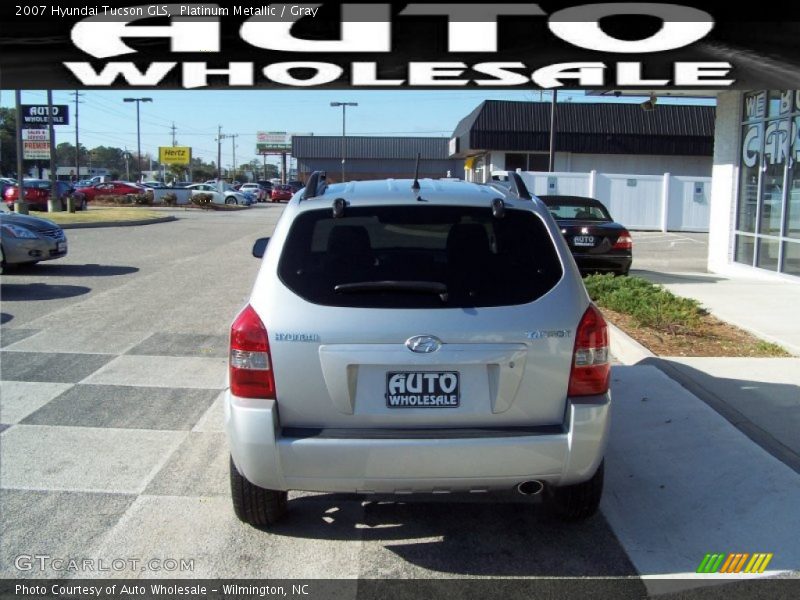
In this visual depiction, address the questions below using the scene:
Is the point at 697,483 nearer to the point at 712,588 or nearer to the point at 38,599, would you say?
the point at 712,588

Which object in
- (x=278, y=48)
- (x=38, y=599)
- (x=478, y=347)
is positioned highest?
(x=278, y=48)

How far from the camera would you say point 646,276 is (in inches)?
591

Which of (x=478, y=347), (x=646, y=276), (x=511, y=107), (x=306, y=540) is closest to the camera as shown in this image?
(x=478, y=347)

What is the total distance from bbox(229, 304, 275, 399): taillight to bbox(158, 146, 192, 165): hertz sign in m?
94.3

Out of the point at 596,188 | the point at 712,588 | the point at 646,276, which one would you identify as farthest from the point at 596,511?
the point at 596,188

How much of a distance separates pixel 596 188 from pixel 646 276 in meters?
15.0

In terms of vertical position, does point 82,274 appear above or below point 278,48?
below

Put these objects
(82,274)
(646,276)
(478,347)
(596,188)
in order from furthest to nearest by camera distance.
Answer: (596,188)
(646,276)
(82,274)
(478,347)

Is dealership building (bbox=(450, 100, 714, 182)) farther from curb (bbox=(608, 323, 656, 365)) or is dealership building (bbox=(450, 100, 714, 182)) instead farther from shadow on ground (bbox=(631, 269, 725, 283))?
curb (bbox=(608, 323, 656, 365))

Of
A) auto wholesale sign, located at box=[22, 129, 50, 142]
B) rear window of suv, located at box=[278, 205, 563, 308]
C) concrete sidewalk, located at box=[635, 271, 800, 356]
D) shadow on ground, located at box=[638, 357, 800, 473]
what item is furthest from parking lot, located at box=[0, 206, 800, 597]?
auto wholesale sign, located at box=[22, 129, 50, 142]

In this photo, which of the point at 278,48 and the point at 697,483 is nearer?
the point at 697,483

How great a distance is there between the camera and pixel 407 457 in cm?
349

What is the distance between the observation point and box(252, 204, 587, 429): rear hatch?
352cm

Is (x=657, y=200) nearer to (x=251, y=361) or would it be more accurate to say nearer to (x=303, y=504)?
(x=303, y=504)
